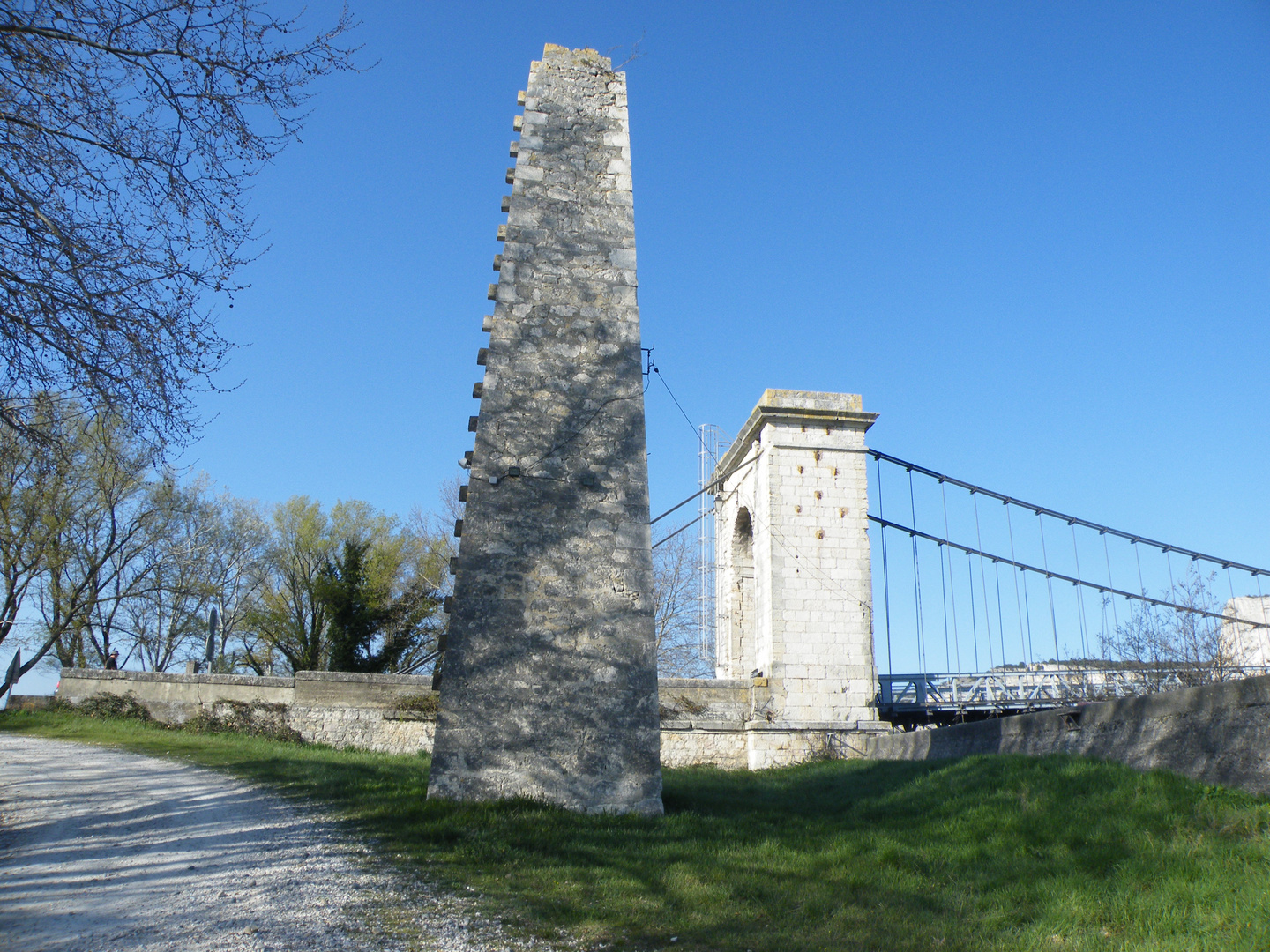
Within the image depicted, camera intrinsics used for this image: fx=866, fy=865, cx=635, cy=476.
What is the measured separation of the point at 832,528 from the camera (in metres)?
15.6

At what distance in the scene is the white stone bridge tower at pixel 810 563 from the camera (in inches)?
570

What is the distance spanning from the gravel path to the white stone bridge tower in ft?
31.9

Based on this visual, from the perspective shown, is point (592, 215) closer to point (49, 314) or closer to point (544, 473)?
point (544, 473)

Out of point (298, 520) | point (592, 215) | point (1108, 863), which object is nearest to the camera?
point (1108, 863)

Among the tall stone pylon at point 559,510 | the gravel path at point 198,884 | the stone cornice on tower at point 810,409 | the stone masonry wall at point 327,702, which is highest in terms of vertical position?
the stone cornice on tower at point 810,409

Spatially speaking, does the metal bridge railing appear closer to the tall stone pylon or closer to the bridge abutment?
the bridge abutment

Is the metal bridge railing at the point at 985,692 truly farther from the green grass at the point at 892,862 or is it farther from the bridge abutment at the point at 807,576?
the green grass at the point at 892,862

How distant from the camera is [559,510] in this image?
6.97m

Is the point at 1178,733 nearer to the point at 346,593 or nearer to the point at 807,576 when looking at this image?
the point at 807,576

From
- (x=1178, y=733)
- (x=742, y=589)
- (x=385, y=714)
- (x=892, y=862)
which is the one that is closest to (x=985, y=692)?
(x=742, y=589)

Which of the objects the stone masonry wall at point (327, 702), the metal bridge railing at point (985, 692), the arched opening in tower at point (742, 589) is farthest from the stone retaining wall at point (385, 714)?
the arched opening in tower at point (742, 589)

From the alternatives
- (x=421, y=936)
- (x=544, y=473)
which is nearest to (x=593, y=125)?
(x=544, y=473)

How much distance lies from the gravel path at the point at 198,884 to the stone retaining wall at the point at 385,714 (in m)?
6.11

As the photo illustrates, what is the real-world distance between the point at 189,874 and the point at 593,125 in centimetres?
689
